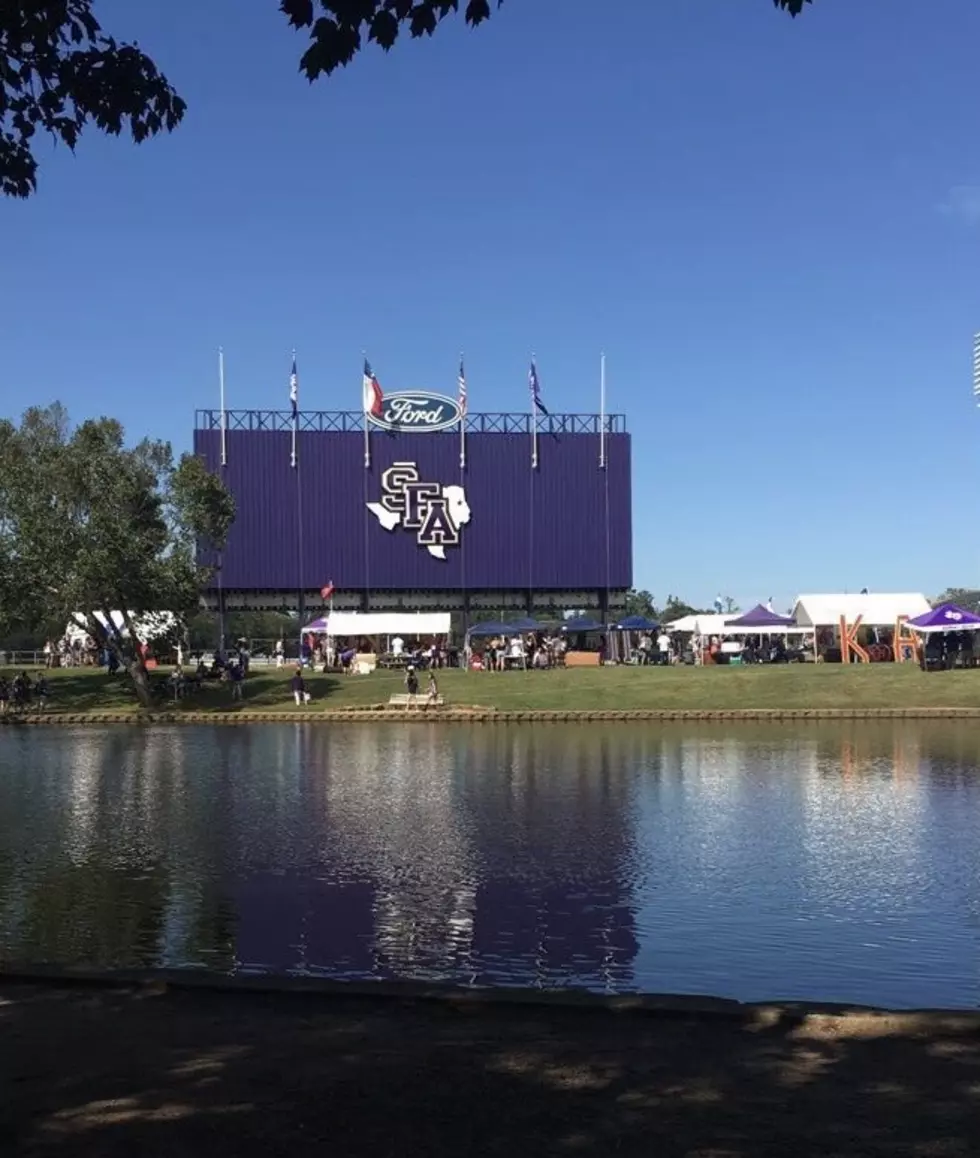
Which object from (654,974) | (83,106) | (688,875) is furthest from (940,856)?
(83,106)

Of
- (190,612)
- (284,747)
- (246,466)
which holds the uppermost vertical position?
(246,466)

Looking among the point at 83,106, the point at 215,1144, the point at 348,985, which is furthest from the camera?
the point at 348,985

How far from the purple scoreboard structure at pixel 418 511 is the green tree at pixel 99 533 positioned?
98.7ft

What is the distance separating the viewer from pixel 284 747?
103 feet

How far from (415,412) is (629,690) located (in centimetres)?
3827

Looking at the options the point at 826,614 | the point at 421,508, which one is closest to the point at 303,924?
the point at 826,614

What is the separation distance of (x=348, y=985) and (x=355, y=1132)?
2.63 meters

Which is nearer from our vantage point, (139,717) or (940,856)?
(940,856)

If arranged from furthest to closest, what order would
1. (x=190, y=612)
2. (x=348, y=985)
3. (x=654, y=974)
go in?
(x=190, y=612) < (x=654, y=974) < (x=348, y=985)

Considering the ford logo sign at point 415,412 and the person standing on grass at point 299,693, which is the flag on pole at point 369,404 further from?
the person standing on grass at point 299,693

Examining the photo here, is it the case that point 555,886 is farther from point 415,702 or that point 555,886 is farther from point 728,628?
point 728,628

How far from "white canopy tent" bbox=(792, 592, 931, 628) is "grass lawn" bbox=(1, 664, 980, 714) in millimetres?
12111

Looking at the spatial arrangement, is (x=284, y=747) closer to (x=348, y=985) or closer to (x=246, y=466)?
(x=348, y=985)

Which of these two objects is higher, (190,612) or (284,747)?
(190,612)
